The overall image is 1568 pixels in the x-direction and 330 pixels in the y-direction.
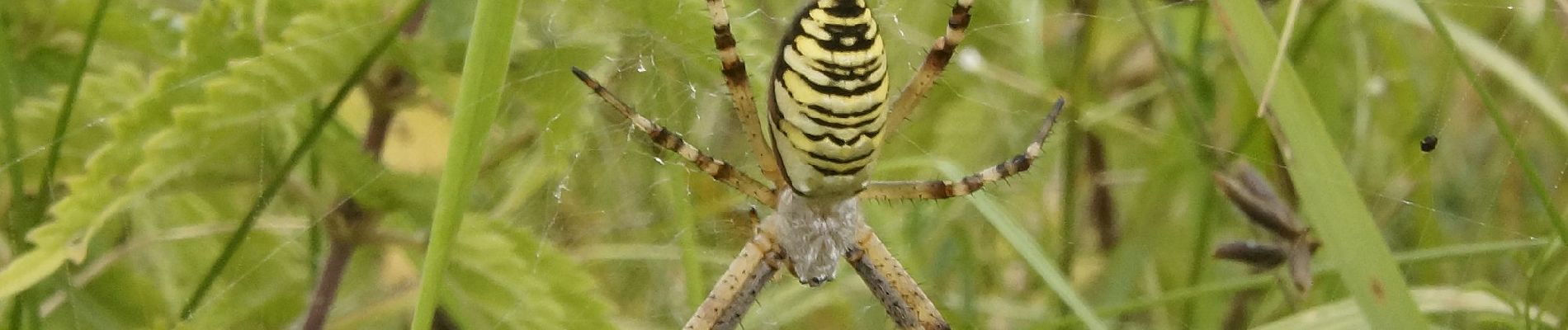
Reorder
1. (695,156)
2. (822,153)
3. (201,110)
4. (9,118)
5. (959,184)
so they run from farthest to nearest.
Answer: (959,184)
(695,156)
(9,118)
(822,153)
(201,110)

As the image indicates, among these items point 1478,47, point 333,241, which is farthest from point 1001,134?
point 333,241

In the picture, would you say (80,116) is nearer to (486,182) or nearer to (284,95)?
(284,95)

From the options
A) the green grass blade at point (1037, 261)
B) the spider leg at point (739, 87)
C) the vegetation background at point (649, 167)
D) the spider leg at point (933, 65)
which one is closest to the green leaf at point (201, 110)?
the vegetation background at point (649, 167)

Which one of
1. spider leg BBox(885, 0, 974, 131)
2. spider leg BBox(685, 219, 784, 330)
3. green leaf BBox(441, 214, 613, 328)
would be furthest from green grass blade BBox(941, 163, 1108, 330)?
green leaf BBox(441, 214, 613, 328)

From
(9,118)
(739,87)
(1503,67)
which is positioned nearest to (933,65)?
(739,87)

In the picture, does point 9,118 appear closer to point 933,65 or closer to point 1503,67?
point 933,65
